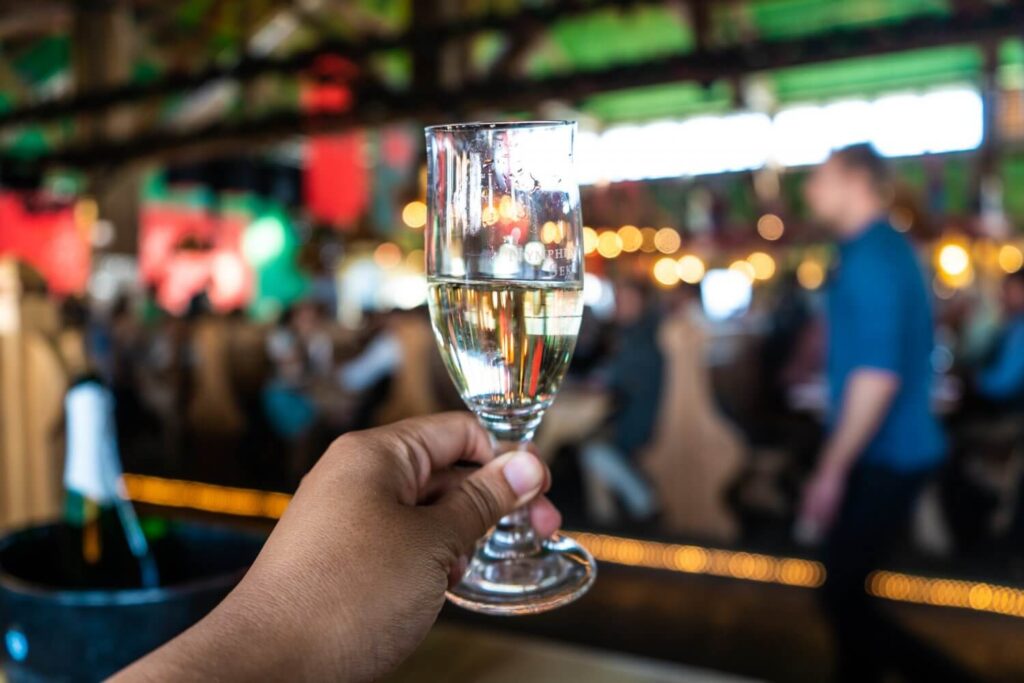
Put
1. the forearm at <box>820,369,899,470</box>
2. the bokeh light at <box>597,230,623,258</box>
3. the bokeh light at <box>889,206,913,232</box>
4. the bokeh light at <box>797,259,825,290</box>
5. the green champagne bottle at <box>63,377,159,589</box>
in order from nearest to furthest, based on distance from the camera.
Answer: the green champagne bottle at <box>63,377,159,589</box> < the forearm at <box>820,369,899,470</box> < the bokeh light at <box>889,206,913,232</box> < the bokeh light at <box>597,230,623,258</box> < the bokeh light at <box>797,259,825,290</box>

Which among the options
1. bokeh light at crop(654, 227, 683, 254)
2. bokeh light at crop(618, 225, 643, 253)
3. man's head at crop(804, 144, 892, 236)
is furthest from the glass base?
bokeh light at crop(654, 227, 683, 254)

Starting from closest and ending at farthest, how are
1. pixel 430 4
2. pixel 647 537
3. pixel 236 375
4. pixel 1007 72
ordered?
pixel 647 537 < pixel 430 4 < pixel 236 375 < pixel 1007 72

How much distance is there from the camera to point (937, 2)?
28.4ft

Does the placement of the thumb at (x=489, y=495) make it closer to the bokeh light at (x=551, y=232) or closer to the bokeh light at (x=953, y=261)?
the bokeh light at (x=551, y=232)

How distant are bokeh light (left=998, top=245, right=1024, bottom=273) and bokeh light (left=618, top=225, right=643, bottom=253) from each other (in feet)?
14.6

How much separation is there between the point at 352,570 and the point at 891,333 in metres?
1.70

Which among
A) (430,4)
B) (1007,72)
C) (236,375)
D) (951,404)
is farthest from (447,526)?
(1007,72)

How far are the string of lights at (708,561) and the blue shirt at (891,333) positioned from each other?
0.58m

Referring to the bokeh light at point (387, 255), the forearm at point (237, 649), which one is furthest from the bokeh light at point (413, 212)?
the forearm at point (237, 649)

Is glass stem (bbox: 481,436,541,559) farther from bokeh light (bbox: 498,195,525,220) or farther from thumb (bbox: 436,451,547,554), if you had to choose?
bokeh light (bbox: 498,195,525,220)

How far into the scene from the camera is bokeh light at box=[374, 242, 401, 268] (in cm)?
1080

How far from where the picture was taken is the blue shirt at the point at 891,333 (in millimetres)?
1884

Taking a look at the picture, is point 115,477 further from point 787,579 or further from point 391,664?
point 787,579

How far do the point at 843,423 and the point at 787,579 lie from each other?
151 cm
